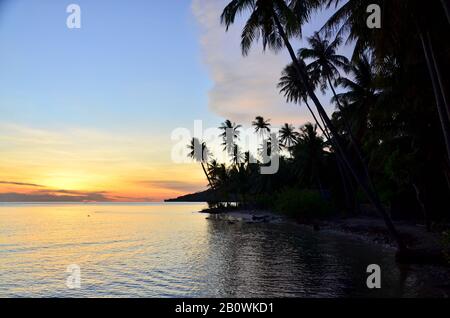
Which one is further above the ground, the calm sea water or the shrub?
the shrub

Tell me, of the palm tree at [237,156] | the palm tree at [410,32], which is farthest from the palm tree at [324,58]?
the palm tree at [237,156]

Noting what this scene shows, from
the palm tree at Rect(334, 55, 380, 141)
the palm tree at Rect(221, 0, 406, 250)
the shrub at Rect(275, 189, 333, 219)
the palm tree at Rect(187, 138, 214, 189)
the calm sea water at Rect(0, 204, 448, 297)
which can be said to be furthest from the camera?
the palm tree at Rect(187, 138, 214, 189)

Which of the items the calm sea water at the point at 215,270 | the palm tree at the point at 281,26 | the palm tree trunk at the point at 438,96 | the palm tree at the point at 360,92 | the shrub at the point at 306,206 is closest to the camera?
the palm tree trunk at the point at 438,96

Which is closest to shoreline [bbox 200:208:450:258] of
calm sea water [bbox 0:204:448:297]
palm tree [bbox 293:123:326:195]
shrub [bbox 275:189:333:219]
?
shrub [bbox 275:189:333:219]

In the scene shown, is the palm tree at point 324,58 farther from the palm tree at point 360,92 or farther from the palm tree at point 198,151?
the palm tree at point 198,151

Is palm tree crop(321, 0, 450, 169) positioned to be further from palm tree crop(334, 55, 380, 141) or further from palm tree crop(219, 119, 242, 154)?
palm tree crop(219, 119, 242, 154)

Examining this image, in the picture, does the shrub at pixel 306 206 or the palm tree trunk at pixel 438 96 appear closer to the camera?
the palm tree trunk at pixel 438 96

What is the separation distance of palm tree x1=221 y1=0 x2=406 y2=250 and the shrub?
25284 mm

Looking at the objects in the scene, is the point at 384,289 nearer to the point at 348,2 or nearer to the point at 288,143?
the point at 348,2

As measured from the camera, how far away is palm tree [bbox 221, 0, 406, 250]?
19500mm

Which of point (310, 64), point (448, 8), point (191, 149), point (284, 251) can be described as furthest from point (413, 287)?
point (191, 149)

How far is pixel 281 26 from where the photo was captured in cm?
1992

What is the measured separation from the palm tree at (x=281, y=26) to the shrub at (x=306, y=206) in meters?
→ 25.3

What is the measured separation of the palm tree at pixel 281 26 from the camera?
19.5 meters
